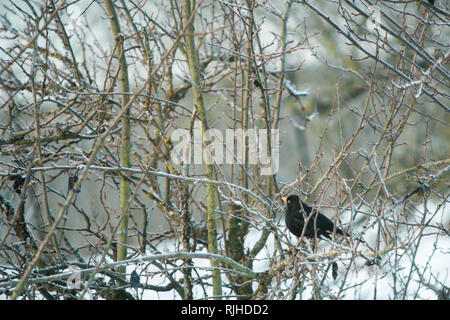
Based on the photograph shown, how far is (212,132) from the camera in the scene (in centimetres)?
556

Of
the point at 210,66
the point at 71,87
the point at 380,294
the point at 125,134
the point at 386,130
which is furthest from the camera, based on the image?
the point at 380,294

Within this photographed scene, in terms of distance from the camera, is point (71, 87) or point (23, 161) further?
point (71, 87)

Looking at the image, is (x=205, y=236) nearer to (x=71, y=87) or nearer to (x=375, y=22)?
(x=71, y=87)

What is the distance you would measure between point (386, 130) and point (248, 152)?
1478 mm

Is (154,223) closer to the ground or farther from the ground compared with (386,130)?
farther from the ground

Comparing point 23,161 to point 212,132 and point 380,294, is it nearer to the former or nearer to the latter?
point 212,132

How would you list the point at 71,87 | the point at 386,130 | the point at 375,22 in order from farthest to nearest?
1. the point at 71,87
2. the point at 386,130
3. the point at 375,22

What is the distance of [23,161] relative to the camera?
490cm

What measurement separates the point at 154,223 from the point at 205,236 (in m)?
7.22

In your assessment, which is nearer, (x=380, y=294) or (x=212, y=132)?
(x=212, y=132)

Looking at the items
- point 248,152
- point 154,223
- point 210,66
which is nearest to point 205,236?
point 248,152

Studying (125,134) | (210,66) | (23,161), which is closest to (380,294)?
(210,66)
